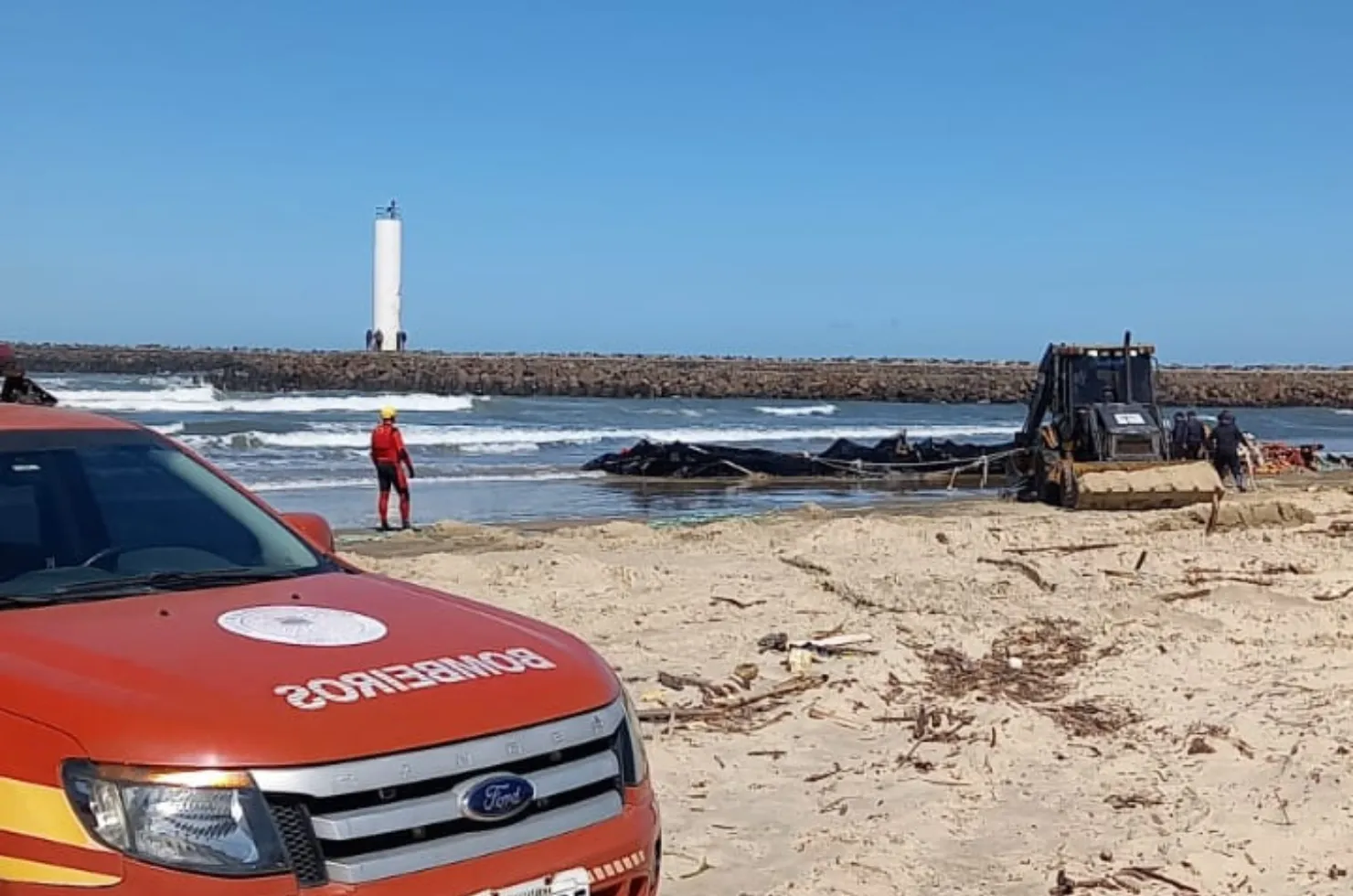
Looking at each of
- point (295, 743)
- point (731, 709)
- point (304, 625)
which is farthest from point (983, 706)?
point (295, 743)

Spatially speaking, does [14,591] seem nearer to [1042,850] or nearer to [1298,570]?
[1042,850]

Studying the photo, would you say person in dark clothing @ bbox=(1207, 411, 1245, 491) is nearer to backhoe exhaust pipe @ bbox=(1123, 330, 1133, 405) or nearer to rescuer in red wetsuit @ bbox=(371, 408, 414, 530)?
backhoe exhaust pipe @ bbox=(1123, 330, 1133, 405)

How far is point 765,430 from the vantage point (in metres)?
53.8

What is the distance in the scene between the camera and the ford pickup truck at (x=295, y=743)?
9.42 feet

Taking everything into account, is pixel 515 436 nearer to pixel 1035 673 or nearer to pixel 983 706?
pixel 1035 673

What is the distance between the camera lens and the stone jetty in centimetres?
8812

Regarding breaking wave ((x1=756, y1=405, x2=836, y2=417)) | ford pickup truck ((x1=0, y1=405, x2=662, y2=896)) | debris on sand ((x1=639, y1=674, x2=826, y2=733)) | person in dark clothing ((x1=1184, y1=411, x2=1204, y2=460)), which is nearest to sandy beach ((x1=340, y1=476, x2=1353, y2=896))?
debris on sand ((x1=639, y1=674, x2=826, y2=733))

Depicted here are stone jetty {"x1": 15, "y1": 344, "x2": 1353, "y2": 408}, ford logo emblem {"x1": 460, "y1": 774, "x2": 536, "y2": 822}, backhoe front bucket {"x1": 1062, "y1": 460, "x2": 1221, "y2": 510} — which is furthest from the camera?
stone jetty {"x1": 15, "y1": 344, "x2": 1353, "y2": 408}

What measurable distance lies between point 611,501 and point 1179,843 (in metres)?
19.6

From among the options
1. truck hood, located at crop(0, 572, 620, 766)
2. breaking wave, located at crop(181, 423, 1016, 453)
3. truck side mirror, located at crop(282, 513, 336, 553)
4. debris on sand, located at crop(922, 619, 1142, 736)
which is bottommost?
breaking wave, located at crop(181, 423, 1016, 453)

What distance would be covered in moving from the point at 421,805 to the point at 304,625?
69 cm

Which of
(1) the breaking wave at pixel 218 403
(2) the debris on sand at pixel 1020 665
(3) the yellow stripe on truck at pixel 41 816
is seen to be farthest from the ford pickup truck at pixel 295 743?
(1) the breaking wave at pixel 218 403

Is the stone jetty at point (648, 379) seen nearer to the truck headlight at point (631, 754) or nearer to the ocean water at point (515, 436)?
the ocean water at point (515, 436)

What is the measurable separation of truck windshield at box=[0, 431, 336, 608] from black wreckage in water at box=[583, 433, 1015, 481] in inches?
973
